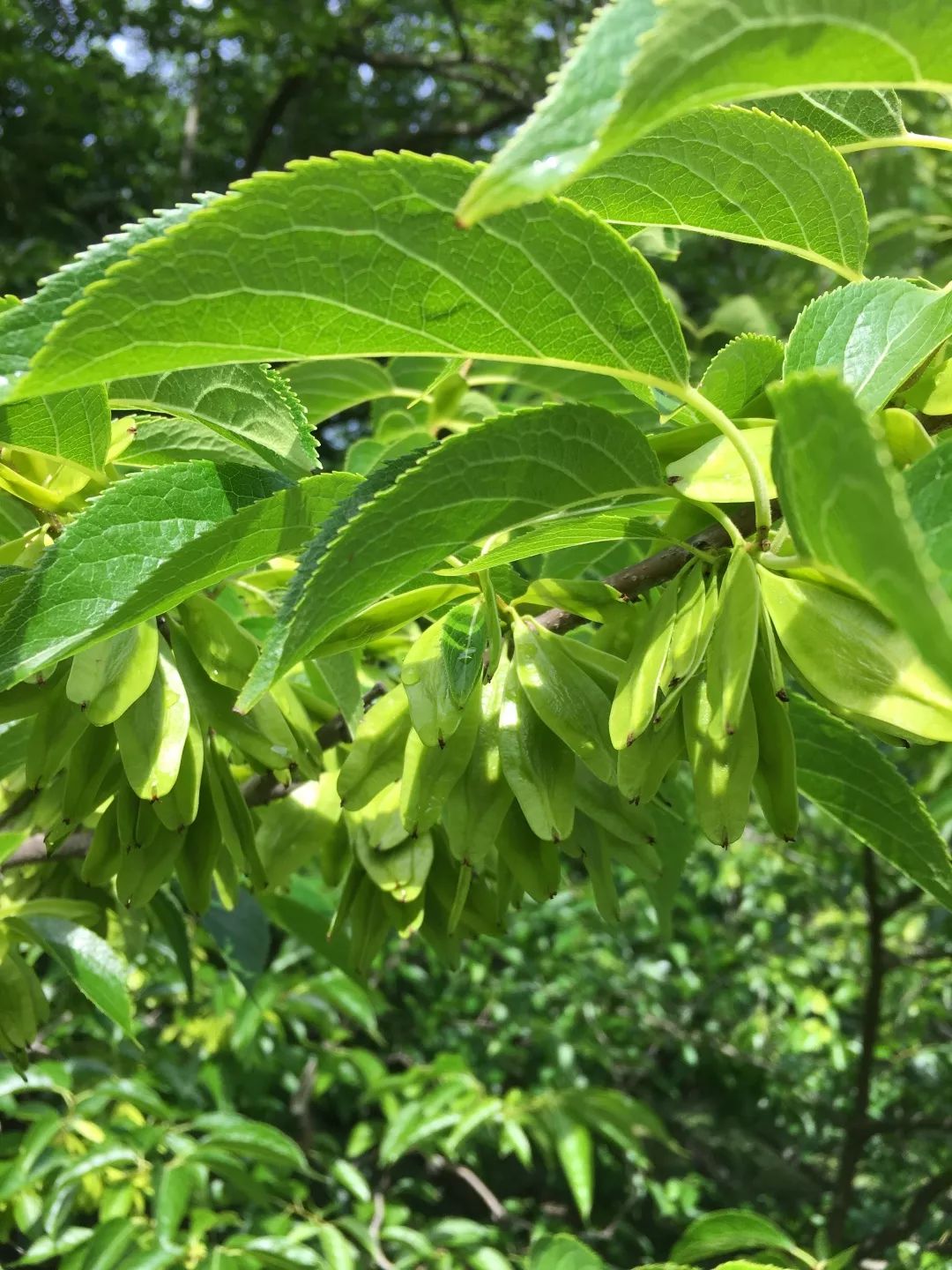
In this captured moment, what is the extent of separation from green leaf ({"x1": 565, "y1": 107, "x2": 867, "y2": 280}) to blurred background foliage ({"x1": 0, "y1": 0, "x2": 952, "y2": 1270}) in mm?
650

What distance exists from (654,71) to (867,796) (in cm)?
64

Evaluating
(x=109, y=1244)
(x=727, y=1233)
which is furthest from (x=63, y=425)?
(x=109, y=1244)

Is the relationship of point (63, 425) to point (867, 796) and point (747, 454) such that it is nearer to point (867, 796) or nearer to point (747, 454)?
point (747, 454)

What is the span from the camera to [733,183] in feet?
1.99

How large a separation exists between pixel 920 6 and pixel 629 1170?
3776mm

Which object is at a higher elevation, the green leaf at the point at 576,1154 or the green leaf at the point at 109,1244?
the green leaf at the point at 109,1244

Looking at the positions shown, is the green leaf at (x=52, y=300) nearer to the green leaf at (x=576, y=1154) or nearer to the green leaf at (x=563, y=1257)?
the green leaf at (x=563, y=1257)

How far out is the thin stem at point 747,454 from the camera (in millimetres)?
590

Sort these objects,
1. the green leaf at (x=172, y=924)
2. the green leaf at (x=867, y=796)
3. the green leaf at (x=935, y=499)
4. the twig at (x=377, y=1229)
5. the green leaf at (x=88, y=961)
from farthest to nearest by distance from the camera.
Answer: the twig at (x=377, y=1229)
the green leaf at (x=172, y=924)
the green leaf at (x=88, y=961)
the green leaf at (x=867, y=796)
the green leaf at (x=935, y=499)

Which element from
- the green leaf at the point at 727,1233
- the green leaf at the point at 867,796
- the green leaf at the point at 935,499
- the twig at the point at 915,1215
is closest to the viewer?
the green leaf at the point at 935,499

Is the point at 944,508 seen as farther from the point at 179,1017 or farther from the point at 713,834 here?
the point at 179,1017

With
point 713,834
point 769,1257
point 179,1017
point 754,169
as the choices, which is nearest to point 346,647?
Result: point 713,834

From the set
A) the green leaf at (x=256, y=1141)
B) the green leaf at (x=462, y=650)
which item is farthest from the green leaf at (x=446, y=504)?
the green leaf at (x=256, y=1141)

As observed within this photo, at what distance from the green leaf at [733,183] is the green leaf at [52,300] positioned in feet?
0.77
